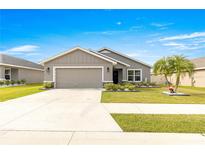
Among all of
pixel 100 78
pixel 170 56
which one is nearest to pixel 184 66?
pixel 170 56

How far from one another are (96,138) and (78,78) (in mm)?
15790

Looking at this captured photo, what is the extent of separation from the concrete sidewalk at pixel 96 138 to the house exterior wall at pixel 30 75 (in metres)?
26.2

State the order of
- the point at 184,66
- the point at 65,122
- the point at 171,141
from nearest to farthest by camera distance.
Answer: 1. the point at 171,141
2. the point at 65,122
3. the point at 184,66

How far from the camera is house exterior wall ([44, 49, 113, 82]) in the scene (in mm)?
20000

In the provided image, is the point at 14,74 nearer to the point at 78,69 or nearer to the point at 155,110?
the point at 78,69

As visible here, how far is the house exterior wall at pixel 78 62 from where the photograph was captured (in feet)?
65.6

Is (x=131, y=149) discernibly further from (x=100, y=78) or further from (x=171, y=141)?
(x=100, y=78)

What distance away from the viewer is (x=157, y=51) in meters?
24.3

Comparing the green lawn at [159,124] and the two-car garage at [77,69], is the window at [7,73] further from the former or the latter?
the green lawn at [159,124]

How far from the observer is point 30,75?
111 ft

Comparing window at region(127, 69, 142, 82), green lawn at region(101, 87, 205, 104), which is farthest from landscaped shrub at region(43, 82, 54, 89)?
window at region(127, 69, 142, 82)

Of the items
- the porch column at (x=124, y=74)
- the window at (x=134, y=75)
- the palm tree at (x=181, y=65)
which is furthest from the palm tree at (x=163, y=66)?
the window at (x=134, y=75)

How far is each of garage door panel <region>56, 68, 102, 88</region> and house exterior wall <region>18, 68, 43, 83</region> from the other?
11738mm
